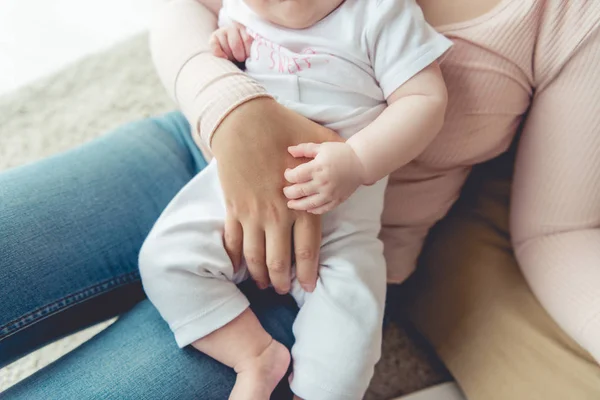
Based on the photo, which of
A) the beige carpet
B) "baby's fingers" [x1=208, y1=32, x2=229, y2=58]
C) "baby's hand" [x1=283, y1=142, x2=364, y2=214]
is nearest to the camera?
"baby's hand" [x1=283, y1=142, x2=364, y2=214]

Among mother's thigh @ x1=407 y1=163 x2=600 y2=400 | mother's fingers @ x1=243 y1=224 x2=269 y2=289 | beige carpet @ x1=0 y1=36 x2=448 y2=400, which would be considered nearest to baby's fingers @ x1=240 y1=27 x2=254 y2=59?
mother's fingers @ x1=243 y1=224 x2=269 y2=289

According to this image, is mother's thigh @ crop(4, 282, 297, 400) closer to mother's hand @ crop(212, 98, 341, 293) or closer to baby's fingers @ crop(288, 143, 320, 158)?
mother's hand @ crop(212, 98, 341, 293)

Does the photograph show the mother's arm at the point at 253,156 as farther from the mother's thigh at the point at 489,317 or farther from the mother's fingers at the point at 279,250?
the mother's thigh at the point at 489,317

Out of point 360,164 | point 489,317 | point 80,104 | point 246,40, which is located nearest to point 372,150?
point 360,164

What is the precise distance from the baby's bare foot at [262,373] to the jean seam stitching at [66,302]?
0.73 feet

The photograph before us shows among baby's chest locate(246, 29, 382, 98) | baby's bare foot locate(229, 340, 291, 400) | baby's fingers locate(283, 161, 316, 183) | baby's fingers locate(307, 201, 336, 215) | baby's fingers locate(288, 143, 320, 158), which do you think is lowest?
baby's bare foot locate(229, 340, 291, 400)

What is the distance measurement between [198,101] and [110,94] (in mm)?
773

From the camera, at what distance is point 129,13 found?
1558 millimetres

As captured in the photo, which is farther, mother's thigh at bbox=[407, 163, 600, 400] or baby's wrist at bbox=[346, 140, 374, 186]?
mother's thigh at bbox=[407, 163, 600, 400]

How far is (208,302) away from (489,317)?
17.0 inches

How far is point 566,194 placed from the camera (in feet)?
2.27

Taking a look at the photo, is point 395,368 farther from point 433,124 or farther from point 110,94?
point 110,94

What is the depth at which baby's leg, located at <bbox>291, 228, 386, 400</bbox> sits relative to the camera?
645 mm

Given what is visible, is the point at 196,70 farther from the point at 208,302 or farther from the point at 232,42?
the point at 208,302
